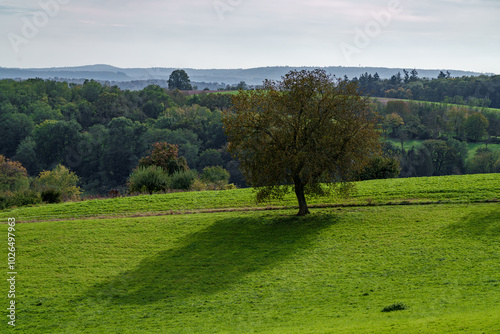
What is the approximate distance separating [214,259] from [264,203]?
11.3m

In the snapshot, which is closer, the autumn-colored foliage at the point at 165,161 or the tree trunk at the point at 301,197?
the tree trunk at the point at 301,197

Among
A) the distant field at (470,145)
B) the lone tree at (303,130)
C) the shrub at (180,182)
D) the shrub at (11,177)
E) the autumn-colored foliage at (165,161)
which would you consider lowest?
the shrub at (11,177)

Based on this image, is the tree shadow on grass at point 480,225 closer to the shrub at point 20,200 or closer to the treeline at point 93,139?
the shrub at point 20,200

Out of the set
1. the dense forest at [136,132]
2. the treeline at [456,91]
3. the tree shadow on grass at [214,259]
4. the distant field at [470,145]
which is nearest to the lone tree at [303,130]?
the tree shadow on grass at [214,259]

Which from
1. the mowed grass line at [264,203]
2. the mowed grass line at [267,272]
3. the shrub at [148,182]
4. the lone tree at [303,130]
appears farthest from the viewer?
the shrub at [148,182]

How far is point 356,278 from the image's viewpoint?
19.3 meters

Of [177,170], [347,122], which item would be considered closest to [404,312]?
[347,122]

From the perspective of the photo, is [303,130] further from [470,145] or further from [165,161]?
[470,145]

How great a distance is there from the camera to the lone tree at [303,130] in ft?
87.0

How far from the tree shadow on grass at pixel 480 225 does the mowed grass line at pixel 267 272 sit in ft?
0.18

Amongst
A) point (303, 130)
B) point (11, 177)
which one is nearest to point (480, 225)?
point (303, 130)

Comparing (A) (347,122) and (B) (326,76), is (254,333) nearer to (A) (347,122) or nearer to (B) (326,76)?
(A) (347,122)

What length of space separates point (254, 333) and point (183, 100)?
14968 cm

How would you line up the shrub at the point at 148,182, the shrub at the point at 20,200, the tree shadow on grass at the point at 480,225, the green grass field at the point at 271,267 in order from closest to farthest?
the green grass field at the point at 271,267
the tree shadow on grass at the point at 480,225
the shrub at the point at 20,200
the shrub at the point at 148,182
